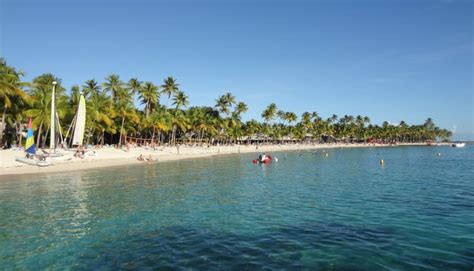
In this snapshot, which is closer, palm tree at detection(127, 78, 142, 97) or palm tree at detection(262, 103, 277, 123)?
palm tree at detection(127, 78, 142, 97)

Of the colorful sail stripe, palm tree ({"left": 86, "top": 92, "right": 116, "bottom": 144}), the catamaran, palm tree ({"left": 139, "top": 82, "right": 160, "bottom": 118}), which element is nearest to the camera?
the colorful sail stripe

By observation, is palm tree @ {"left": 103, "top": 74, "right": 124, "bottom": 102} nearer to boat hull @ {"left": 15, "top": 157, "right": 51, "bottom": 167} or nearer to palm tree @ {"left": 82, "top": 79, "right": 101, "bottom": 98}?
palm tree @ {"left": 82, "top": 79, "right": 101, "bottom": 98}

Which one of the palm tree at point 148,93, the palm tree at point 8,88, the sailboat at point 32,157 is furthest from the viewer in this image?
the palm tree at point 148,93

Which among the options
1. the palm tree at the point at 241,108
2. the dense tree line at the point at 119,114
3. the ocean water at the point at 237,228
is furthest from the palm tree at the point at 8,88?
the palm tree at the point at 241,108

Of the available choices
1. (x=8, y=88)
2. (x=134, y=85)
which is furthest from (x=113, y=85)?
(x=8, y=88)

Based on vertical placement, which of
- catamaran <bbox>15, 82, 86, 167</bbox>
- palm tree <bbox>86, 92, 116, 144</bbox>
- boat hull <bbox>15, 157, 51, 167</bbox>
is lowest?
boat hull <bbox>15, 157, 51, 167</bbox>

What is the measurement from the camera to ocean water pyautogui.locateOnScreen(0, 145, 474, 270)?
1219cm

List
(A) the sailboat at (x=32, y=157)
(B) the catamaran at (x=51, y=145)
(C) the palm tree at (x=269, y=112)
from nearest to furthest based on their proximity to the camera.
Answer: (A) the sailboat at (x=32, y=157)
(B) the catamaran at (x=51, y=145)
(C) the palm tree at (x=269, y=112)

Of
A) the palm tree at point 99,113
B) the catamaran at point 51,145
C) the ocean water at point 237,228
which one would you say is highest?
the palm tree at point 99,113

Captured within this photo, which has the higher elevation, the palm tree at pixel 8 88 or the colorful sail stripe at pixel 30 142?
the palm tree at pixel 8 88

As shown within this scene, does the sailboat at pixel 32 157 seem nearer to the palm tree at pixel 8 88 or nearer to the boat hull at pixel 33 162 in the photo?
the boat hull at pixel 33 162

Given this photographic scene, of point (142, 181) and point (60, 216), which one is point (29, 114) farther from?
point (60, 216)

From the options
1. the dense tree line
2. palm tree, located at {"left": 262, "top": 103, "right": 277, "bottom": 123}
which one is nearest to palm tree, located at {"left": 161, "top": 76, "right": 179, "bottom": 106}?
the dense tree line

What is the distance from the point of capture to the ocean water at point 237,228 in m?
12.2
